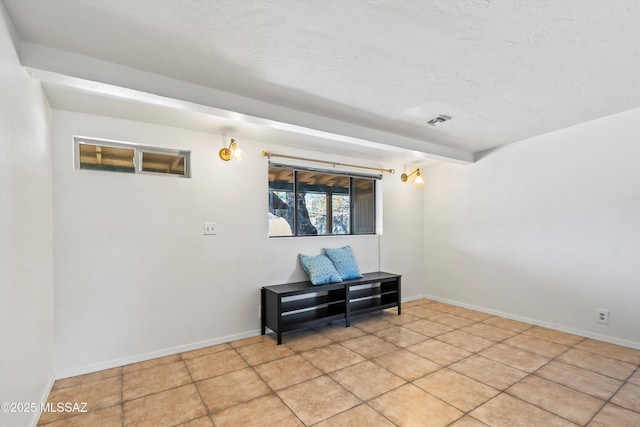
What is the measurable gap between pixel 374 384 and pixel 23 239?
98.3 inches

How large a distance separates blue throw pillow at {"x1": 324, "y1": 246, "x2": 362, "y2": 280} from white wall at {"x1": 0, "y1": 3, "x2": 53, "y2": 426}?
277 cm

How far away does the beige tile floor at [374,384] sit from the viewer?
1.96 meters

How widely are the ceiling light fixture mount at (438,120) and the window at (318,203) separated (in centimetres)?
145

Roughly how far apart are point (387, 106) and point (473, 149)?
2109 mm

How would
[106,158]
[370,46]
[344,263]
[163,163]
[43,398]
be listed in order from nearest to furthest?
1. [370,46]
2. [43,398]
3. [106,158]
4. [163,163]
5. [344,263]

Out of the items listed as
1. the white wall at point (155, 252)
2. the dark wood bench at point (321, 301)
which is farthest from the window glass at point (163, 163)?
the dark wood bench at point (321, 301)

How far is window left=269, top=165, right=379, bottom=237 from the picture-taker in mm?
3719

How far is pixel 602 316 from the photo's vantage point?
314cm

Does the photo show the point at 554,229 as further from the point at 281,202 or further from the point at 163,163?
the point at 163,163

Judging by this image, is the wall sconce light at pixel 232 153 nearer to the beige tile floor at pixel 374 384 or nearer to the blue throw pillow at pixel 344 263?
the blue throw pillow at pixel 344 263

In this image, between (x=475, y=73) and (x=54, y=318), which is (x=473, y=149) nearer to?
(x=475, y=73)

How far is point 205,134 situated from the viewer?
10.3 ft

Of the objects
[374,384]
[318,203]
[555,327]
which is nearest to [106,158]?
[318,203]

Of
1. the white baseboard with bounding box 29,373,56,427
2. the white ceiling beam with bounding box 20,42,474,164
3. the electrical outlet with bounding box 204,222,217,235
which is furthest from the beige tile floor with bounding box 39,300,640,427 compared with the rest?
the white ceiling beam with bounding box 20,42,474,164
